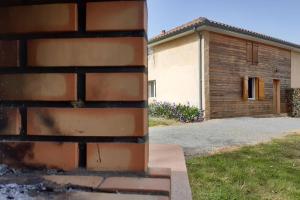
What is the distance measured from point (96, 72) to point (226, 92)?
1756cm

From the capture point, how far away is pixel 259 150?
25.8 ft

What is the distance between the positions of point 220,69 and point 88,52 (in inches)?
676

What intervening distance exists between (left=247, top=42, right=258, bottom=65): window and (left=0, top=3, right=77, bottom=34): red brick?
1936 centimetres

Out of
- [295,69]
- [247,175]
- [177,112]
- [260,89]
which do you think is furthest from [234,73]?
[247,175]

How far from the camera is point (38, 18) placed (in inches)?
54.1

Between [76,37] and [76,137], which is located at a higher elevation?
[76,37]

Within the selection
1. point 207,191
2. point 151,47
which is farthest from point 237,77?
point 207,191

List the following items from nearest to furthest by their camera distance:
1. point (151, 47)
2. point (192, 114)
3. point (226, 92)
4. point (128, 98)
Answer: point (128, 98) < point (192, 114) < point (226, 92) < point (151, 47)

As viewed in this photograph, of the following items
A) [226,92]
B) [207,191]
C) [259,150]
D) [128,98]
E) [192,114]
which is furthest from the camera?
[226,92]

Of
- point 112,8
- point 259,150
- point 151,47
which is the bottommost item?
point 259,150

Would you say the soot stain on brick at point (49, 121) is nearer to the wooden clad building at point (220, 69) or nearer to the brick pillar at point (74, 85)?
the brick pillar at point (74, 85)

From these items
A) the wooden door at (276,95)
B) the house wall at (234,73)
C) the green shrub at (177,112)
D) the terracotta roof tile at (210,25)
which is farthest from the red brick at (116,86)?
the wooden door at (276,95)

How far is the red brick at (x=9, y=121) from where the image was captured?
4.46 feet

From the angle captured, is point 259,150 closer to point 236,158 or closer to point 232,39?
point 236,158
